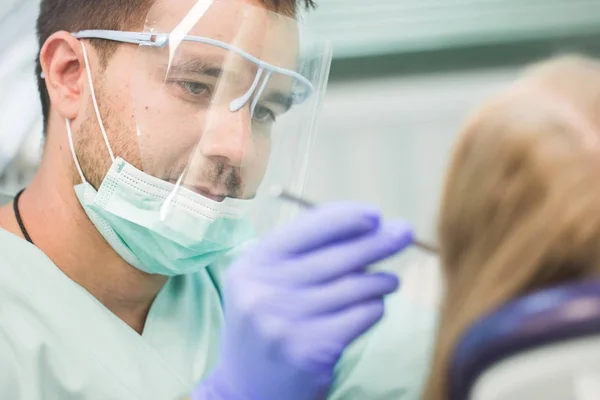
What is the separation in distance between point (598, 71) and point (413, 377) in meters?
0.57

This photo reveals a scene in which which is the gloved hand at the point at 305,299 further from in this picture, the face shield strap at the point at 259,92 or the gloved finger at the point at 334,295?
the face shield strap at the point at 259,92

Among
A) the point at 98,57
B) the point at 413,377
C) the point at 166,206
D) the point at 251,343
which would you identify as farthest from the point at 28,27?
the point at 413,377

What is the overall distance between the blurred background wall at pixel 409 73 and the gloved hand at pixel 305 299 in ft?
2.29

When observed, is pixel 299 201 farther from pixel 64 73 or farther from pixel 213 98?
pixel 64 73

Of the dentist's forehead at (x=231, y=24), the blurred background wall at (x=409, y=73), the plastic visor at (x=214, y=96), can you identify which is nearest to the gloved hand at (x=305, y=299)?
the plastic visor at (x=214, y=96)

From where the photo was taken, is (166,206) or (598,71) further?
(166,206)

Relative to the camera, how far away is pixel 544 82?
2.15 feet

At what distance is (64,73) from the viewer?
1106mm

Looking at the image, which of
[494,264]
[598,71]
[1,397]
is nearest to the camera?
[494,264]

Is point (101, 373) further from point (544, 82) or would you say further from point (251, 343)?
point (544, 82)

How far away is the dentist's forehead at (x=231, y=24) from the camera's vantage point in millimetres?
961

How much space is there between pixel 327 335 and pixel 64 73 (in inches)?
28.1

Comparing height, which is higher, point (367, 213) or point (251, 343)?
point (367, 213)

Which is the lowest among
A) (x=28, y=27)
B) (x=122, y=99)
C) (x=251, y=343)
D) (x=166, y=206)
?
(x=251, y=343)
